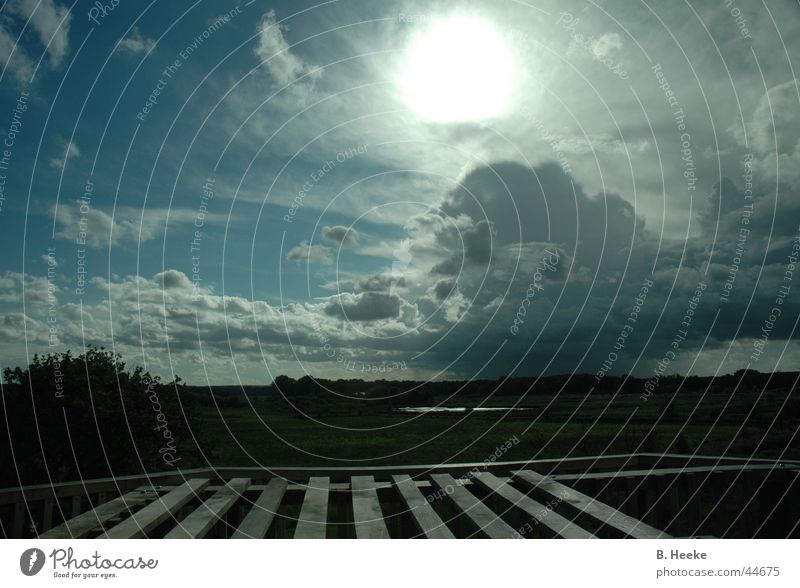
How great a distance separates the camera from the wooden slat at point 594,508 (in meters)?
4.45

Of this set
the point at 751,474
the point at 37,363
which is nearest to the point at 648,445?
the point at 751,474

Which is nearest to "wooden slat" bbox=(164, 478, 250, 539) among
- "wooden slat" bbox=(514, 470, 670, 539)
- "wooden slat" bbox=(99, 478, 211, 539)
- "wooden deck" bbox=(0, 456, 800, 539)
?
"wooden deck" bbox=(0, 456, 800, 539)

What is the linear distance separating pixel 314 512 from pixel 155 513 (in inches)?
47.4

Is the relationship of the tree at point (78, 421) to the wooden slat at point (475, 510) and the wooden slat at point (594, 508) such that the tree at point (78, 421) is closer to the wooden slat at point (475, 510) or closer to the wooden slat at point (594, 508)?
the wooden slat at point (475, 510)

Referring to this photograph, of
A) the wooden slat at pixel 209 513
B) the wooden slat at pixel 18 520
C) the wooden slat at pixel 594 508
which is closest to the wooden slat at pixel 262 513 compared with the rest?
the wooden slat at pixel 209 513

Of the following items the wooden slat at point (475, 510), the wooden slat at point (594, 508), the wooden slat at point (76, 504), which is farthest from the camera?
the wooden slat at point (76, 504)

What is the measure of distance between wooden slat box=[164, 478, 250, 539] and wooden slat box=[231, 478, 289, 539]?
217 mm

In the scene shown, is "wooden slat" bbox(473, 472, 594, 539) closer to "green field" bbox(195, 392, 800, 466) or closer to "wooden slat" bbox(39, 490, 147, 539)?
"wooden slat" bbox(39, 490, 147, 539)

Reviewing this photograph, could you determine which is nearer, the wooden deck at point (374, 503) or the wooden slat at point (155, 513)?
the wooden slat at point (155, 513)

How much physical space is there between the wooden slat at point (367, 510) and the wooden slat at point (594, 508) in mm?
1479

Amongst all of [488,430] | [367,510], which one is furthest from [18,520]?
[488,430]

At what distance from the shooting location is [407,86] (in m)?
7.30

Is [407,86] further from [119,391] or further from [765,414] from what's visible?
[765,414]
